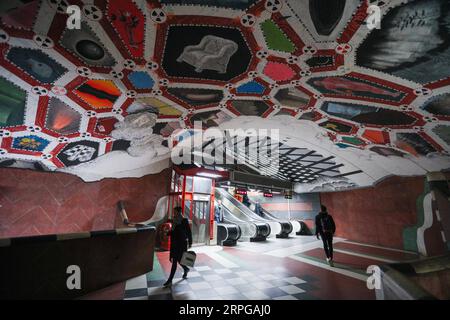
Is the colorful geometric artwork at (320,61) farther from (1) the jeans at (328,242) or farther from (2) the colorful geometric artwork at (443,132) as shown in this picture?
(1) the jeans at (328,242)

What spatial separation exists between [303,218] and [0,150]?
625 inches

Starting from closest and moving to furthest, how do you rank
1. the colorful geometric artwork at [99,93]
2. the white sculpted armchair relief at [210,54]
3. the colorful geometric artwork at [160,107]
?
the white sculpted armchair relief at [210,54]
the colorful geometric artwork at [99,93]
the colorful geometric artwork at [160,107]

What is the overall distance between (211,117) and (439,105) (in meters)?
5.49

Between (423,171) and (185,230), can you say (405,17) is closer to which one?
(185,230)

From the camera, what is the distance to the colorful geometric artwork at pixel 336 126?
20.7ft

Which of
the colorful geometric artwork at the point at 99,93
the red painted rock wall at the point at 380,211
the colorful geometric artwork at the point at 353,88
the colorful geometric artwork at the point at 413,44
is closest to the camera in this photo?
the colorful geometric artwork at the point at 413,44

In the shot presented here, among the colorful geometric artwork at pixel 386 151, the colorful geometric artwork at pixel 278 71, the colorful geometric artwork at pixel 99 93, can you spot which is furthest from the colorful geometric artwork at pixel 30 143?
the colorful geometric artwork at pixel 386 151

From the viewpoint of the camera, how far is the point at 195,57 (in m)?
3.86

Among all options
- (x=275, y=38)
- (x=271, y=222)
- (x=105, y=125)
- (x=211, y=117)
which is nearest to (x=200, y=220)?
(x=271, y=222)

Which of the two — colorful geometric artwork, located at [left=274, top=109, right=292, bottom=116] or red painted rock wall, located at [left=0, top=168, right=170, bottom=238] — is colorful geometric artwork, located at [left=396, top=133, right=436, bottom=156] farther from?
red painted rock wall, located at [left=0, top=168, right=170, bottom=238]

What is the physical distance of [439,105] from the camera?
14.3 feet

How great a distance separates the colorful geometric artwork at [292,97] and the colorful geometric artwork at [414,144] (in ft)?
10.5

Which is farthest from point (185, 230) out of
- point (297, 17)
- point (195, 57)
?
point (297, 17)

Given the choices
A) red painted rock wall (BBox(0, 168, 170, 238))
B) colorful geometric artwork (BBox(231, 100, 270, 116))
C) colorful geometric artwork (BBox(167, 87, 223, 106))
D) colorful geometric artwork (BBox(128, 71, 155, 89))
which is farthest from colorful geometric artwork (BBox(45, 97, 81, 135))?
colorful geometric artwork (BBox(231, 100, 270, 116))
